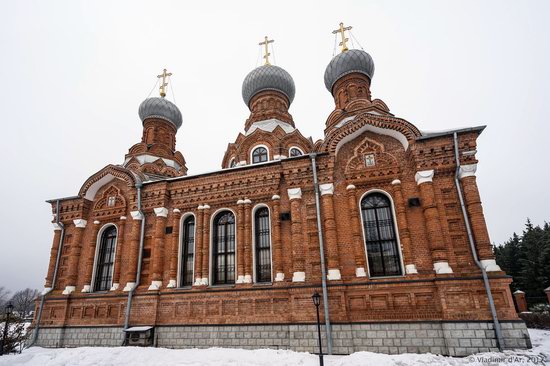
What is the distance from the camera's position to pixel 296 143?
16672mm

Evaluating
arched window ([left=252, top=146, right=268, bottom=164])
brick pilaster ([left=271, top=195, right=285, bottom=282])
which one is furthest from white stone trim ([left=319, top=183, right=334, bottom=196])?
arched window ([left=252, top=146, right=268, bottom=164])

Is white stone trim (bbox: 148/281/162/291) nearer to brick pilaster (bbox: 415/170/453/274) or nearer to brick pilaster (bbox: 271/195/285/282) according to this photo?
brick pilaster (bbox: 271/195/285/282)

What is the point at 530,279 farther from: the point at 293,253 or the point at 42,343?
the point at 42,343

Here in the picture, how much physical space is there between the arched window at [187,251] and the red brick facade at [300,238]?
1.15ft

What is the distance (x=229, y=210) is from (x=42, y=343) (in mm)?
9340

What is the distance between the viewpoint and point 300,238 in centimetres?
1068

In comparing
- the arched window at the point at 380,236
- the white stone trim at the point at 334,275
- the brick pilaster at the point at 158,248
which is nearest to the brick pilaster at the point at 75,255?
the brick pilaster at the point at 158,248

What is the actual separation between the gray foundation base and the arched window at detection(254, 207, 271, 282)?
181 cm

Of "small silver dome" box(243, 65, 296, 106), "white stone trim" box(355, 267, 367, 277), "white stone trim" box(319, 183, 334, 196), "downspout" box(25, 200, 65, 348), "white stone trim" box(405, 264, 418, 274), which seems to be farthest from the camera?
"small silver dome" box(243, 65, 296, 106)

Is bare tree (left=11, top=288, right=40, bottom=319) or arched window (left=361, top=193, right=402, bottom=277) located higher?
arched window (left=361, top=193, right=402, bottom=277)

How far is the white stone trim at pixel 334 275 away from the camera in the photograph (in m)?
9.81

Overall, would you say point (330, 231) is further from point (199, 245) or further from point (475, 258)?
point (199, 245)

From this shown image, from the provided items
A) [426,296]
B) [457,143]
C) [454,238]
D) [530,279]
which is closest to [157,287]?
[426,296]

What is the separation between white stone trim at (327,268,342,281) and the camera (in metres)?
9.81
